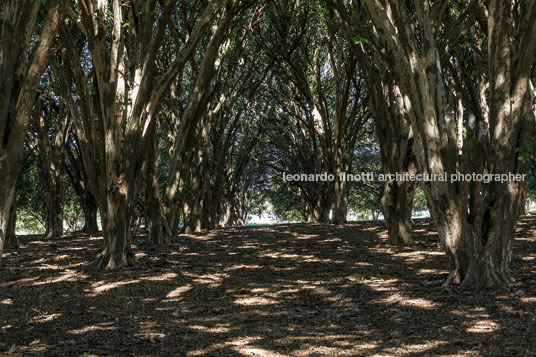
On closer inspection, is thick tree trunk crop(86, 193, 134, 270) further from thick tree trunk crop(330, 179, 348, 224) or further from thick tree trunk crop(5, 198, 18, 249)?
thick tree trunk crop(330, 179, 348, 224)

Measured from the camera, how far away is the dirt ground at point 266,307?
443 cm

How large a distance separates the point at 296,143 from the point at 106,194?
509 inches

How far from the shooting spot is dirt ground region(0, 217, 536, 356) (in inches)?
174

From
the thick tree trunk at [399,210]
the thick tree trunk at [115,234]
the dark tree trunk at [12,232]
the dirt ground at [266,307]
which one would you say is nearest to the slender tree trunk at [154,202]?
the dirt ground at [266,307]

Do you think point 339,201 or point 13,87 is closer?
point 13,87

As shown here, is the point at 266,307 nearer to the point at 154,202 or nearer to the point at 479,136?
the point at 479,136

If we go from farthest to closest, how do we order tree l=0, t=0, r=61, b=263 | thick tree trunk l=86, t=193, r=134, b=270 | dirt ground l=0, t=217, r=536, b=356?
thick tree trunk l=86, t=193, r=134, b=270
dirt ground l=0, t=217, r=536, b=356
tree l=0, t=0, r=61, b=263

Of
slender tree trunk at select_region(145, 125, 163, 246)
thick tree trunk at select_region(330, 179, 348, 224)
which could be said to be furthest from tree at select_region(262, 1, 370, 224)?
slender tree trunk at select_region(145, 125, 163, 246)

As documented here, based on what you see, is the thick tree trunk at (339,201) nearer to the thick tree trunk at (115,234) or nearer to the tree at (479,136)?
the thick tree trunk at (115,234)

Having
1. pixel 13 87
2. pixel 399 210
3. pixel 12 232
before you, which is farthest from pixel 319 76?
pixel 13 87

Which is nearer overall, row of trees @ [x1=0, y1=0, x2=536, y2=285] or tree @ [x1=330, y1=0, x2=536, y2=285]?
row of trees @ [x1=0, y1=0, x2=536, y2=285]

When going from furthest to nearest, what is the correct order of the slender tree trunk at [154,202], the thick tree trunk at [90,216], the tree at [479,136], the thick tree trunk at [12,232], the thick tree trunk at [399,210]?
the thick tree trunk at [90,216] < the thick tree trunk at [12,232] < the slender tree trunk at [154,202] < the thick tree trunk at [399,210] < the tree at [479,136]

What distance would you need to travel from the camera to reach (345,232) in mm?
12320

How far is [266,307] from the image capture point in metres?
5.79
